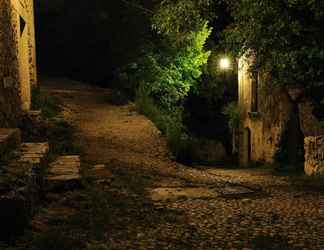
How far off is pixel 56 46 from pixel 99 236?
724 inches

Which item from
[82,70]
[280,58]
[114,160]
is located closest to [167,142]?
[114,160]

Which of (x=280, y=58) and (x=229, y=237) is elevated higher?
(x=280, y=58)

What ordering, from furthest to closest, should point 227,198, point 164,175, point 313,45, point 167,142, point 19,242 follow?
point 167,142 < point 313,45 < point 164,175 < point 227,198 < point 19,242

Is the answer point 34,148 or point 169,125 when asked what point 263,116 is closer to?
point 169,125

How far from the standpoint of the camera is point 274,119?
12109 millimetres

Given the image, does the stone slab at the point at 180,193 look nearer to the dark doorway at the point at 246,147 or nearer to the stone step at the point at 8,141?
the stone step at the point at 8,141

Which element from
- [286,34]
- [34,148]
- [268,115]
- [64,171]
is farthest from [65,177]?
[268,115]

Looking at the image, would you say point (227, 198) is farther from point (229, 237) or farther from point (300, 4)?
point (300, 4)

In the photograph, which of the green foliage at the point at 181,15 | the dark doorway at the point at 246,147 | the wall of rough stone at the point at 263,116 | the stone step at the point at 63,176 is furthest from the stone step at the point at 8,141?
the dark doorway at the point at 246,147

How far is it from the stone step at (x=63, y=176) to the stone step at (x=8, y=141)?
0.62 metres

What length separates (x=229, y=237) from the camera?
4406 millimetres

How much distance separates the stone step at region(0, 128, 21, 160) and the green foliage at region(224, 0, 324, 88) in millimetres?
5026

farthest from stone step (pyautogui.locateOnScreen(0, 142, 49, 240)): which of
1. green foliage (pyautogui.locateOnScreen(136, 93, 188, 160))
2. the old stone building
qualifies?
the old stone building

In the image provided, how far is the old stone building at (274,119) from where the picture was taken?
1102cm
